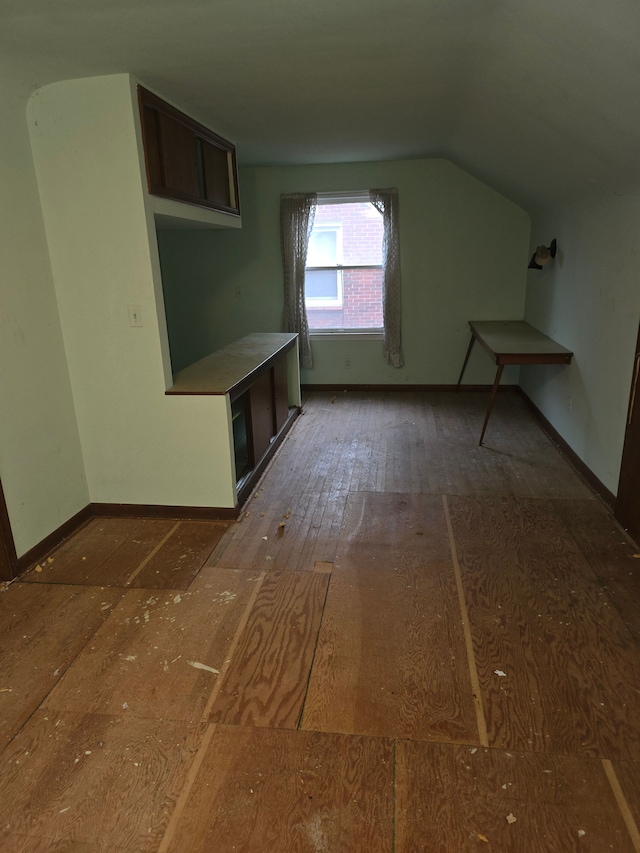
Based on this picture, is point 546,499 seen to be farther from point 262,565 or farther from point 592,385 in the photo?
point 262,565

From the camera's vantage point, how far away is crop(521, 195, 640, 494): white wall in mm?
3043

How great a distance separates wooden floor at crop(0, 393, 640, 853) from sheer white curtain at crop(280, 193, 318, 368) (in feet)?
10.1

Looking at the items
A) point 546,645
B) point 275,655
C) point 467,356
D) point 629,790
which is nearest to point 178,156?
point 275,655

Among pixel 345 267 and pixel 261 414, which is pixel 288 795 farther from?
pixel 345 267

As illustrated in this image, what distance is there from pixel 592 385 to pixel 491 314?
241 cm

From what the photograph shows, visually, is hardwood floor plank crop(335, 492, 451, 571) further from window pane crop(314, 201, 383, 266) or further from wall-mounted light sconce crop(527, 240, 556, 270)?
window pane crop(314, 201, 383, 266)

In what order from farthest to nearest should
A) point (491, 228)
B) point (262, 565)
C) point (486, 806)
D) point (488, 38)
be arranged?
point (491, 228), point (262, 565), point (488, 38), point (486, 806)

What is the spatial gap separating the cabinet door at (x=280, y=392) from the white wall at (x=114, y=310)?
1.33 metres

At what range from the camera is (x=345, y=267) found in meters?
5.84

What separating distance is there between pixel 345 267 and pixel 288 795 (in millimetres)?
5157

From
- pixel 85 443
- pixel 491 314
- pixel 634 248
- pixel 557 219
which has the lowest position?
pixel 85 443

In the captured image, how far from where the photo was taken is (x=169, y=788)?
1.55m

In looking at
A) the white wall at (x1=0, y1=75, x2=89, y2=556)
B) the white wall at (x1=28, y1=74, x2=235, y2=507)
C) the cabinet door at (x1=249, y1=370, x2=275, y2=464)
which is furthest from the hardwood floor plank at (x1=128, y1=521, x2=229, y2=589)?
the cabinet door at (x1=249, y1=370, x2=275, y2=464)

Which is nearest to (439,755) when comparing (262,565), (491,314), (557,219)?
(262,565)
